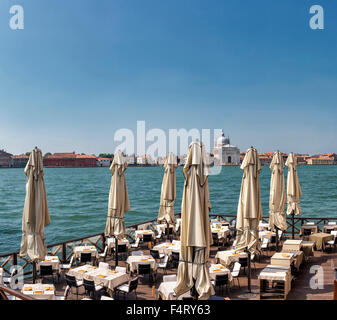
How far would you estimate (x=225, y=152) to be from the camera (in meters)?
164

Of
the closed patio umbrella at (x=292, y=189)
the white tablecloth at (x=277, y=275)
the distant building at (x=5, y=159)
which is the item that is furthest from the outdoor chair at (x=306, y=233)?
the distant building at (x=5, y=159)

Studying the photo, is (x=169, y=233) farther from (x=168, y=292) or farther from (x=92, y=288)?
(x=168, y=292)

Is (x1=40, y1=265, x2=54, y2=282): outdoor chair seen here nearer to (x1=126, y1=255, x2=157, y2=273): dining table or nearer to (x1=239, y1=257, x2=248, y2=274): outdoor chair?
(x1=126, y1=255, x2=157, y2=273): dining table

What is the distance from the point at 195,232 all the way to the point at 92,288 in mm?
3600

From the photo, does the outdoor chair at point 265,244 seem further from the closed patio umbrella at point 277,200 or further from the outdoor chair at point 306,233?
the outdoor chair at point 306,233

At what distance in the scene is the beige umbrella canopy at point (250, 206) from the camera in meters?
10.1

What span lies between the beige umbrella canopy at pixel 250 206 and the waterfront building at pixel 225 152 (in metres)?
151

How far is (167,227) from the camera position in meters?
16.4

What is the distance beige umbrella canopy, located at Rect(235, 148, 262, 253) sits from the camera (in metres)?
10.1

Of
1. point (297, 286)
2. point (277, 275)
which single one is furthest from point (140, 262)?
point (297, 286)

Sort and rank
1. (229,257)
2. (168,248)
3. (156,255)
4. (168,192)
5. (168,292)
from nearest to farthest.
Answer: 1. (168,292)
2. (229,257)
3. (156,255)
4. (168,248)
5. (168,192)
